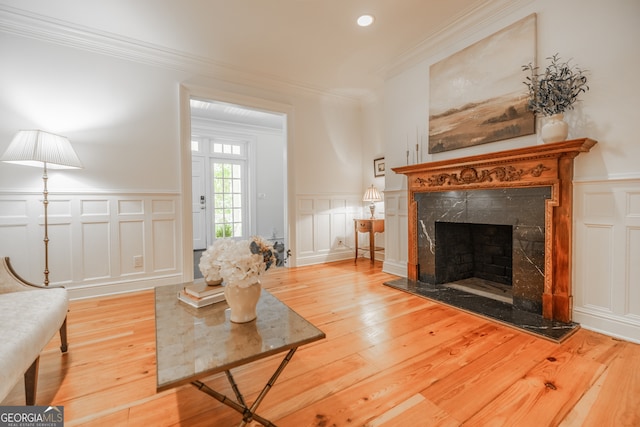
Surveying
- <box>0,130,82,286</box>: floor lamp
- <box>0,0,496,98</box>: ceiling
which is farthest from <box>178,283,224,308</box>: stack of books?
<box>0,0,496,98</box>: ceiling

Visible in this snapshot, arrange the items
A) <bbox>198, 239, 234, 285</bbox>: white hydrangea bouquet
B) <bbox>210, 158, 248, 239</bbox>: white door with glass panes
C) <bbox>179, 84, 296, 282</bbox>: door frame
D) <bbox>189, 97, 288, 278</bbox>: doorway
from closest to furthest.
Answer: <bbox>198, 239, 234, 285</bbox>: white hydrangea bouquet < <bbox>179, 84, 296, 282</bbox>: door frame < <bbox>189, 97, 288, 278</bbox>: doorway < <bbox>210, 158, 248, 239</bbox>: white door with glass panes

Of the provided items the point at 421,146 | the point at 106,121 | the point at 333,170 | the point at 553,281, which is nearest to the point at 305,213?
the point at 333,170

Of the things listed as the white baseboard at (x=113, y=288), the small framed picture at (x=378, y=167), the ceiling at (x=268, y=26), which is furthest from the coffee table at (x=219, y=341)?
the small framed picture at (x=378, y=167)

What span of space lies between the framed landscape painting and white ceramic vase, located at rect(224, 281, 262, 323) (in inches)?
101

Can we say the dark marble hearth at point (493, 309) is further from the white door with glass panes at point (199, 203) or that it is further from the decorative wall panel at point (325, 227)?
the white door with glass panes at point (199, 203)

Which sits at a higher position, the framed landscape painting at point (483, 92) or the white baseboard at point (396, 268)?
the framed landscape painting at point (483, 92)

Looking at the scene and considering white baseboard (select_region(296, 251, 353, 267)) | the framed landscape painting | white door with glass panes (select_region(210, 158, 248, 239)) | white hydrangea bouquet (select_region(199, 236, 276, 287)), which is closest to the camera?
white hydrangea bouquet (select_region(199, 236, 276, 287))

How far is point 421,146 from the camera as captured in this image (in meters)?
3.30

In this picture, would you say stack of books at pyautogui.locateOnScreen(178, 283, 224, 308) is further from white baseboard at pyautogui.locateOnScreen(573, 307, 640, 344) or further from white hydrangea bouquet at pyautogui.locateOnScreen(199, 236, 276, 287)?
white baseboard at pyautogui.locateOnScreen(573, 307, 640, 344)

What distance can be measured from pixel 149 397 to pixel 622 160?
10.7ft

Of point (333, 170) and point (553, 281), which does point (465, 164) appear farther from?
point (333, 170)

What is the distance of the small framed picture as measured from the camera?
173 inches

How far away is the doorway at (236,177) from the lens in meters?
5.84

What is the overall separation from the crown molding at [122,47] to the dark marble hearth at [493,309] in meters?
3.18
